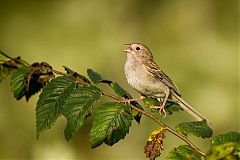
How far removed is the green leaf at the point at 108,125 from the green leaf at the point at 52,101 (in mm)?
282

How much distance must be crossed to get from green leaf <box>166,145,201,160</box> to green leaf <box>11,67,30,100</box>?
1.67 m

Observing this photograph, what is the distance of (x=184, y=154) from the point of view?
3307 mm

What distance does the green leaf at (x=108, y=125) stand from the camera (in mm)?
3697

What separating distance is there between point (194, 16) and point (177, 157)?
947 cm

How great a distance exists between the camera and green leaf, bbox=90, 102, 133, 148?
3697 mm

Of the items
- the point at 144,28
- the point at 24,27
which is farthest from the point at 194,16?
the point at 24,27

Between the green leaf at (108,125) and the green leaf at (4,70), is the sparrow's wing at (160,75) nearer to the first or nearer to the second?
the green leaf at (4,70)

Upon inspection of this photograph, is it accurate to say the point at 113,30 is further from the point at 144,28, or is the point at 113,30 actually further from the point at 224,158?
the point at 224,158

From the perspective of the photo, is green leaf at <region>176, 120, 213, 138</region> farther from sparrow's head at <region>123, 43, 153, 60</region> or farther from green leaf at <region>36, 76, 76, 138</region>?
sparrow's head at <region>123, 43, 153, 60</region>

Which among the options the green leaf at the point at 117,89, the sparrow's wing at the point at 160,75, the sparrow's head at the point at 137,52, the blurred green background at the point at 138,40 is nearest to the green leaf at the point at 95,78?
the green leaf at the point at 117,89

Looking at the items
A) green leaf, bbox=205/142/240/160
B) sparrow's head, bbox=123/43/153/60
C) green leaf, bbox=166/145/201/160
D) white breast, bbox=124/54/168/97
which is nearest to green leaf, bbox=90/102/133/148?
green leaf, bbox=166/145/201/160

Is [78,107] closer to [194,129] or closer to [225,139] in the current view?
[194,129]

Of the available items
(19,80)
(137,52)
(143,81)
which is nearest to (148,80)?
(143,81)

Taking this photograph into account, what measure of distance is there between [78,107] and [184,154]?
85 cm
